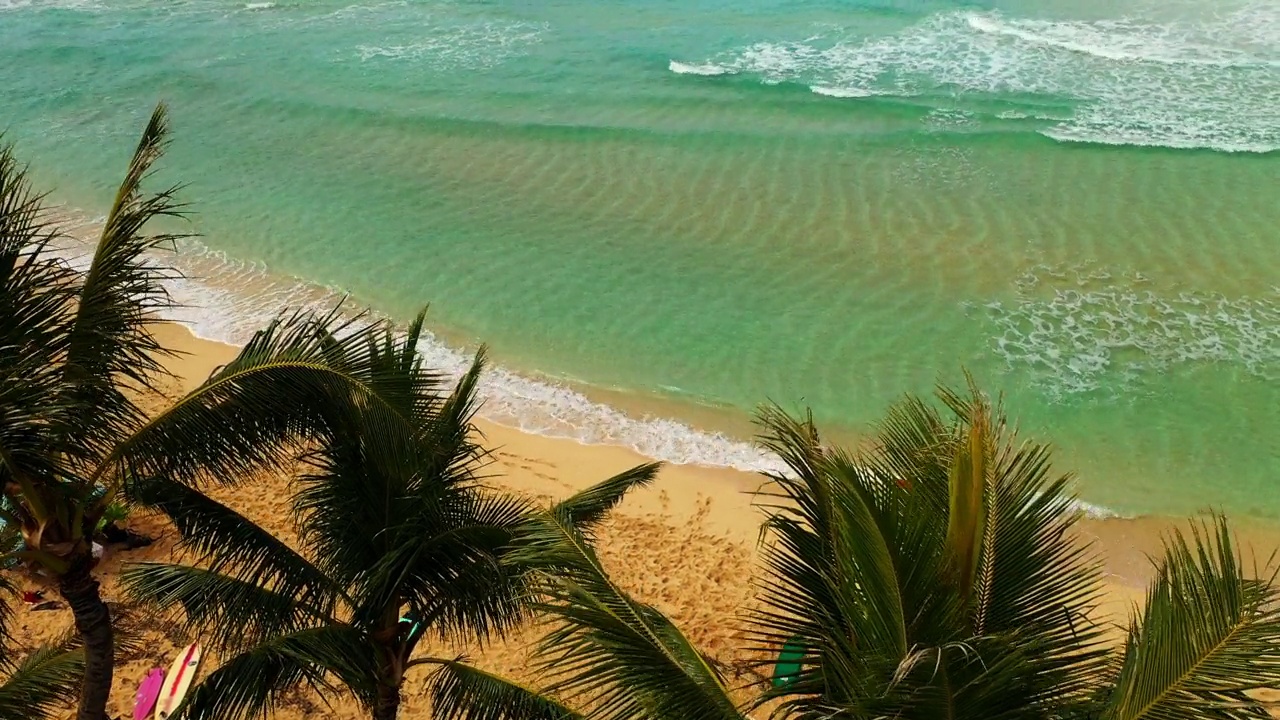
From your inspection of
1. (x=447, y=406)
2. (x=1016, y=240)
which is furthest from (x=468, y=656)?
(x=1016, y=240)

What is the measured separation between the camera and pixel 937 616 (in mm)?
3787

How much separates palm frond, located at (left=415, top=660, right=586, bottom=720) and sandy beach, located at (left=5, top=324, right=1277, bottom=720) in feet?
7.44

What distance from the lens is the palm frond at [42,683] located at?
6.11 metres

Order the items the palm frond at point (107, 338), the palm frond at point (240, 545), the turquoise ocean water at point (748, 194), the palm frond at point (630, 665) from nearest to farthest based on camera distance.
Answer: the palm frond at point (630, 665), the palm frond at point (107, 338), the palm frond at point (240, 545), the turquoise ocean water at point (748, 194)

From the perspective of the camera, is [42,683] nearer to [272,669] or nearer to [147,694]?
[147,694]

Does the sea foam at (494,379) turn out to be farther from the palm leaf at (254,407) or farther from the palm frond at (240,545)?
the palm leaf at (254,407)

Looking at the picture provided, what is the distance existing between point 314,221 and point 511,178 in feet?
11.9

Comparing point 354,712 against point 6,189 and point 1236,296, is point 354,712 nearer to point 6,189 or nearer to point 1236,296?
point 6,189

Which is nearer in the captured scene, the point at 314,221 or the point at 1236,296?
the point at 1236,296

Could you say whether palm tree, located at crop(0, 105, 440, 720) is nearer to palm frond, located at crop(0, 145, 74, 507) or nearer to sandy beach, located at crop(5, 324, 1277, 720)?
palm frond, located at crop(0, 145, 74, 507)

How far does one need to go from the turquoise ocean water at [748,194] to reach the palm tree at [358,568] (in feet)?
19.0

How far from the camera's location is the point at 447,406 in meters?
5.91

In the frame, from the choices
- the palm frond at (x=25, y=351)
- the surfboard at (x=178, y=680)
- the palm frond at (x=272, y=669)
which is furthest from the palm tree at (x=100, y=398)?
the surfboard at (x=178, y=680)

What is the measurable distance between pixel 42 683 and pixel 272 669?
1996 millimetres
